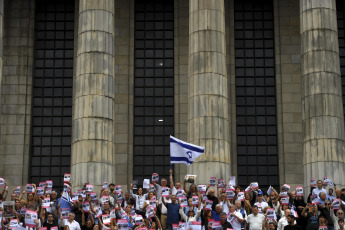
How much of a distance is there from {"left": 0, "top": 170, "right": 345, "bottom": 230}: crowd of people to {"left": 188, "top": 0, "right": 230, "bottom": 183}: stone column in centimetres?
607

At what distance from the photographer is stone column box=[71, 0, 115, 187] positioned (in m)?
39.3

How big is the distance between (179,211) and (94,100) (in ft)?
35.9

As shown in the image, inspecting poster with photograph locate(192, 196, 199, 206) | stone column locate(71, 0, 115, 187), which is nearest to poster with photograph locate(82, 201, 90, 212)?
poster with photograph locate(192, 196, 199, 206)

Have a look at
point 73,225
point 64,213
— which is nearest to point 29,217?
point 64,213

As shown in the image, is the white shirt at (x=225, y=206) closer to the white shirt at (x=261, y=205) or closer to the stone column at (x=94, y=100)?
the white shirt at (x=261, y=205)

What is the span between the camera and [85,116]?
131 feet

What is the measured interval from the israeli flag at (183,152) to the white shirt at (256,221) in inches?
266

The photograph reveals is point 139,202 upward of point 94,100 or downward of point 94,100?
downward

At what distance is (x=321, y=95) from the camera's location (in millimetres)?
40500

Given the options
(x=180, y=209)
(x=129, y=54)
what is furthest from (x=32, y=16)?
(x=180, y=209)

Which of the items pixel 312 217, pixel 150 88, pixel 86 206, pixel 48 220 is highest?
pixel 150 88

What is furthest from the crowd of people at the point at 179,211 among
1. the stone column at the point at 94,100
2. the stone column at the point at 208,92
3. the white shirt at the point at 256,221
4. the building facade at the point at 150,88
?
the building facade at the point at 150,88

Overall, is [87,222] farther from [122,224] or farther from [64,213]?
[122,224]

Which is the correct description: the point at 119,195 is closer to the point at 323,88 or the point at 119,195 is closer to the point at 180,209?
the point at 180,209
